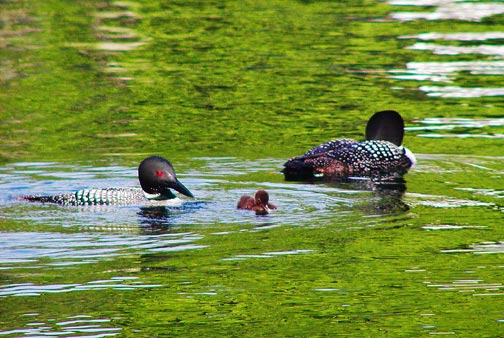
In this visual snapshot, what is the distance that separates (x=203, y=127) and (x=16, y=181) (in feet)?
11.9

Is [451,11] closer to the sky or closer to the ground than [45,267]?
closer to the sky

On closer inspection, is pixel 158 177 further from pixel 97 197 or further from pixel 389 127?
pixel 389 127

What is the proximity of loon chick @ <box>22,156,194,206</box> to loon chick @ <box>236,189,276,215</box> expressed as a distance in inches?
24.9

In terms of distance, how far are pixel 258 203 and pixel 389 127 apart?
3676 mm

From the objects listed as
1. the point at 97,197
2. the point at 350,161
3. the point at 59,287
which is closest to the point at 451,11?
the point at 350,161

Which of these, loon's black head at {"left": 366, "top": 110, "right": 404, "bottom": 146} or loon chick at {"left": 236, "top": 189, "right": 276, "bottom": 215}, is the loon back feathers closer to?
loon chick at {"left": 236, "top": 189, "right": 276, "bottom": 215}

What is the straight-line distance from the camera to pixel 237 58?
20391mm

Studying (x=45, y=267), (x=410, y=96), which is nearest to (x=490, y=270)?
(x=45, y=267)

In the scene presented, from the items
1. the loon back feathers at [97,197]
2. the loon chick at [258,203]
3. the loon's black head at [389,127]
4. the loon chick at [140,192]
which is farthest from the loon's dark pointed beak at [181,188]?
the loon's black head at [389,127]

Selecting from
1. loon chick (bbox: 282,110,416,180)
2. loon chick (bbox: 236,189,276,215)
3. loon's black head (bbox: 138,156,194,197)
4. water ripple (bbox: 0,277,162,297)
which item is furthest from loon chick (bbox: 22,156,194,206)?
water ripple (bbox: 0,277,162,297)

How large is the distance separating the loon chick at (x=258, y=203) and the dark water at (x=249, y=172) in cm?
11

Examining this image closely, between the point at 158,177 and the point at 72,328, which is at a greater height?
the point at 158,177

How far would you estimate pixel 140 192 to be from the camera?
11180mm

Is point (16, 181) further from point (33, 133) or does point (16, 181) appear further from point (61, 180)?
point (33, 133)
